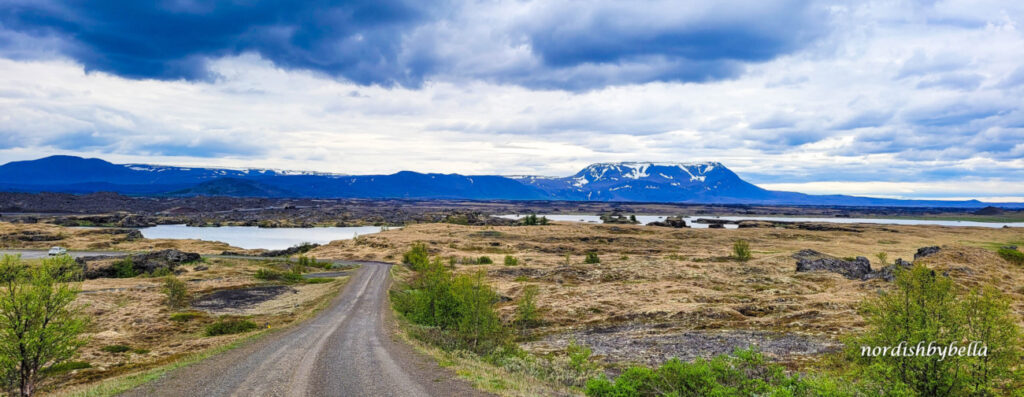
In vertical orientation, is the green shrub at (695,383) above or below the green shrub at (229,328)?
above

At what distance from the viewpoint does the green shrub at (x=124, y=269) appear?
231 feet

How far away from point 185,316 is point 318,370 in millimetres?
29218

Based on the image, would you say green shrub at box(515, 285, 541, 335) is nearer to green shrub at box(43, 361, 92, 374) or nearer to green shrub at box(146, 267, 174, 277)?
green shrub at box(43, 361, 92, 374)

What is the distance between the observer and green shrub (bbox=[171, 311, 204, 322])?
135 ft

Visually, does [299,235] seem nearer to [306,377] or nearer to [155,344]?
[155,344]

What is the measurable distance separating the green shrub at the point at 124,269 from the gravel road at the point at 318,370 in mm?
55097

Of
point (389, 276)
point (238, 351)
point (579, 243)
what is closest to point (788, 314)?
point (238, 351)

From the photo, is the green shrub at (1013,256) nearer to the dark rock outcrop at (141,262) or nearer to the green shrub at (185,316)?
the green shrub at (185,316)

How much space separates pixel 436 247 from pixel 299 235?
89.0 metres

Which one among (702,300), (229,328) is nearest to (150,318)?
(229,328)

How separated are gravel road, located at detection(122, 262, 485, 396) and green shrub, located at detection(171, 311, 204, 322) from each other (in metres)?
14.9

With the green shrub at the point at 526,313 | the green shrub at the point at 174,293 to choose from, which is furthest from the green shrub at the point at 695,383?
the green shrub at the point at 174,293

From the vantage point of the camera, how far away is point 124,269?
70875mm

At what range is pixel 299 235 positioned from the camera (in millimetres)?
175125
